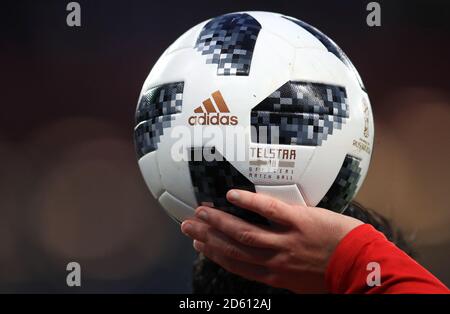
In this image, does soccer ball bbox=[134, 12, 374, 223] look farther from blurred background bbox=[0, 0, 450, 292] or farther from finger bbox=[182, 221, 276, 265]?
blurred background bbox=[0, 0, 450, 292]

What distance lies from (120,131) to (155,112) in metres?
2.67

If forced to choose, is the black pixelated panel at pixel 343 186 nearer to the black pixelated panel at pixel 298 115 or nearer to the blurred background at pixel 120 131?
the black pixelated panel at pixel 298 115

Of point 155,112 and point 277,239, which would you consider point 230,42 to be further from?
point 277,239

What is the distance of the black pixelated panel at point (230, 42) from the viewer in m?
1.50

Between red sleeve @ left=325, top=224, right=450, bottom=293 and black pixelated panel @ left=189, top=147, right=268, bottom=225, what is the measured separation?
0.23 meters

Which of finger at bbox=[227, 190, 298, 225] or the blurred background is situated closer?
finger at bbox=[227, 190, 298, 225]

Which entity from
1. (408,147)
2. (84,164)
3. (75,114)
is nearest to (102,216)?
(84,164)

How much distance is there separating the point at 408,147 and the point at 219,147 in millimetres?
3059

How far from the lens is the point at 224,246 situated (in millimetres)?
1452

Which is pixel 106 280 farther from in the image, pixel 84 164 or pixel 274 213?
pixel 274 213

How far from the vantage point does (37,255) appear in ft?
13.5

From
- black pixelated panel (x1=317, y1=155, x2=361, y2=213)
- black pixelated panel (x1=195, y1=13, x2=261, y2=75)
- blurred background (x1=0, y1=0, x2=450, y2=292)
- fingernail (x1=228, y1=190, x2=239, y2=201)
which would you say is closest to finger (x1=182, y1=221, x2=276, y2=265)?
fingernail (x1=228, y1=190, x2=239, y2=201)

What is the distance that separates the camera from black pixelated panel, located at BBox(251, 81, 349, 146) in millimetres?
1454

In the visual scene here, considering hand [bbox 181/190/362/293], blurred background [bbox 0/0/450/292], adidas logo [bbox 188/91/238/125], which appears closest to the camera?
hand [bbox 181/190/362/293]
